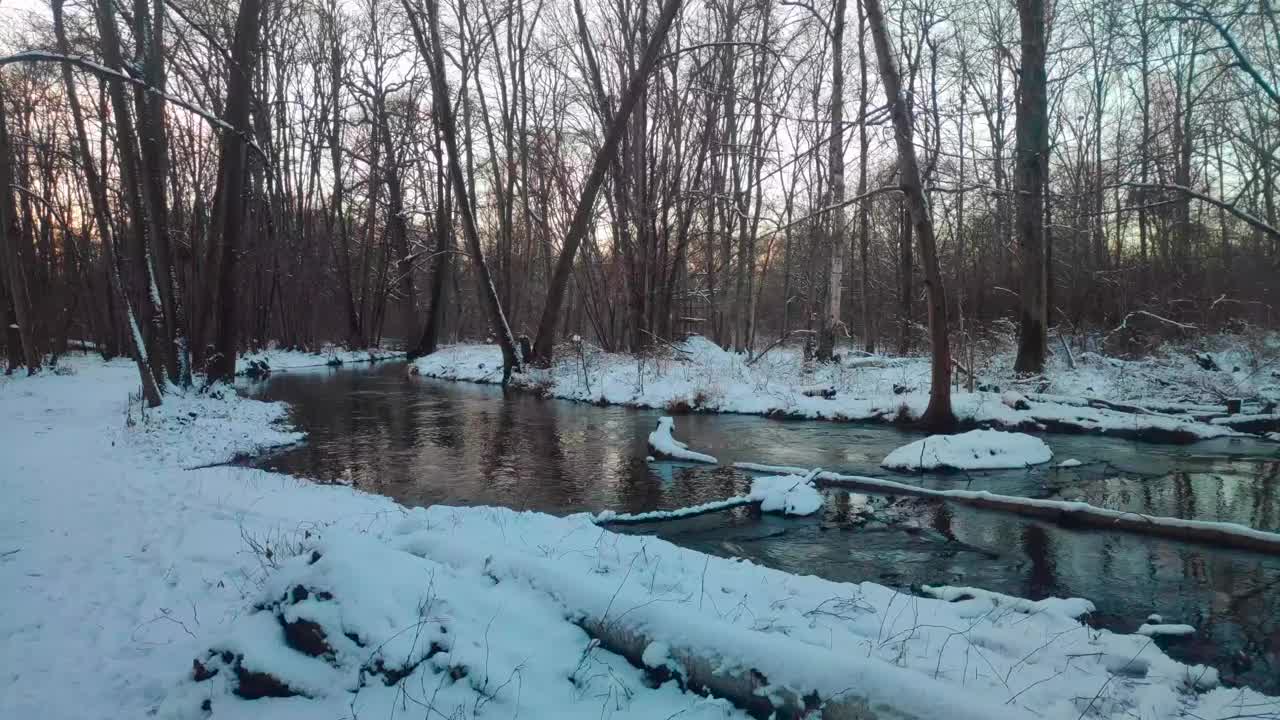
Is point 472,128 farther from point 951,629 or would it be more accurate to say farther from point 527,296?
point 951,629

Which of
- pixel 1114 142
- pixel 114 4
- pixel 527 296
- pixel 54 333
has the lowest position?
pixel 54 333

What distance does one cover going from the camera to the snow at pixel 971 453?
340 inches

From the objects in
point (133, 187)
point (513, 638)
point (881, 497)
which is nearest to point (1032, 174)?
point (881, 497)

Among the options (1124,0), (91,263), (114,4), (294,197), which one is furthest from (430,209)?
(1124,0)

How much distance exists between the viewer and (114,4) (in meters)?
11.7

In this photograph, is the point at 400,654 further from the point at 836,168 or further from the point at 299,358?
the point at 299,358

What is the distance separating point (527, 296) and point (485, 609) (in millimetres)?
37560

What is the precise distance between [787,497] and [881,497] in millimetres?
1351

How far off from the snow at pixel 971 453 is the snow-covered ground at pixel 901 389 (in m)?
2.08

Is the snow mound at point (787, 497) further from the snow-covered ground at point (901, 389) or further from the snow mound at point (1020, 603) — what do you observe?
the snow-covered ground at point (901, 389)

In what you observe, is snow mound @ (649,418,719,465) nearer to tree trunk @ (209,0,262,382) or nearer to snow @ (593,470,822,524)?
snow @ (593,470,822,524)

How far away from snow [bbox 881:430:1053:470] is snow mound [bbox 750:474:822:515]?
84.4 inches

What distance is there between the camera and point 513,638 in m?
3.38

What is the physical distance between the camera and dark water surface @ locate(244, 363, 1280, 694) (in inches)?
191
